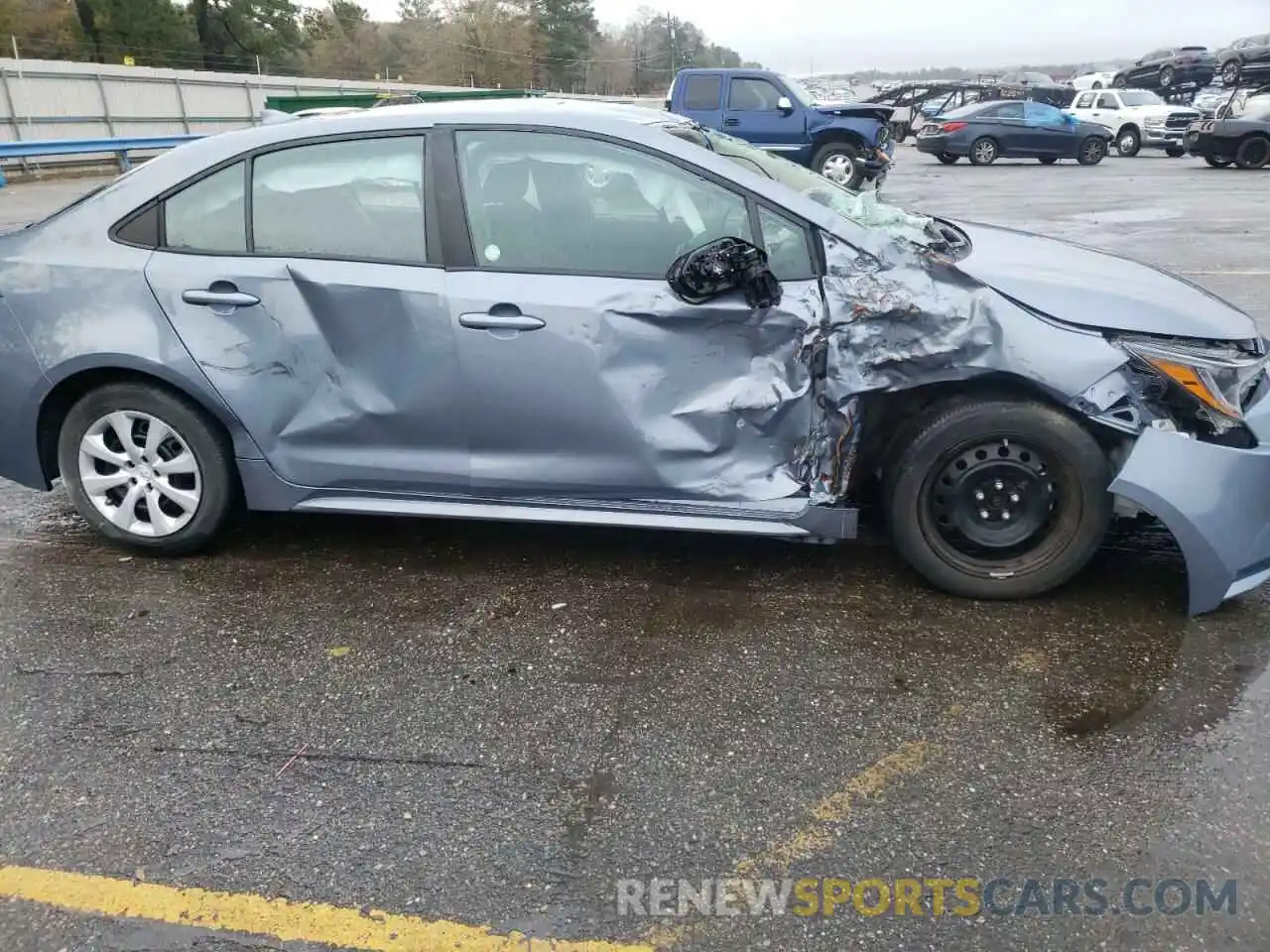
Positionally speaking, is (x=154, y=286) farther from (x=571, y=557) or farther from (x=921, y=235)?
(x=921, y=235)

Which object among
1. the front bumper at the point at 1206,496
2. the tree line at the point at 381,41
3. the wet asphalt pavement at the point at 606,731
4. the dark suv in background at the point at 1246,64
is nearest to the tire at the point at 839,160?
the wet asphalt pavement at the point at 606,731

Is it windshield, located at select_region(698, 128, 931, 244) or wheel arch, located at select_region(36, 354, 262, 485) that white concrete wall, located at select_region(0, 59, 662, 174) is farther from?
wheel arch, located at select_region(36, 354, 262, 485)

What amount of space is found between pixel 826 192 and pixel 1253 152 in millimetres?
22063

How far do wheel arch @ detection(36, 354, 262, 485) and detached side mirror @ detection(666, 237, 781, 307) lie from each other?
1.80 meters

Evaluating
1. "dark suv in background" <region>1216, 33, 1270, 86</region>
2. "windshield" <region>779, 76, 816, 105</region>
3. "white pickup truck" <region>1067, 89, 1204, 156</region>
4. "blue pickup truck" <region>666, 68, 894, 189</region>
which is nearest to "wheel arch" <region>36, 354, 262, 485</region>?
"blue pickup truck" <region>666, 68, 894, 189</region>

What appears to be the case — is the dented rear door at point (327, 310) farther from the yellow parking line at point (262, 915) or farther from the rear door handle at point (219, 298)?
the yellow parking line at point (262, 915)

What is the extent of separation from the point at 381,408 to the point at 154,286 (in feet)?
3.22

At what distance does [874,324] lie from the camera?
3.39 metres

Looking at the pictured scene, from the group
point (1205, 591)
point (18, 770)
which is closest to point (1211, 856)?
point (1205, 591)

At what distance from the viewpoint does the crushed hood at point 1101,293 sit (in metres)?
3.35

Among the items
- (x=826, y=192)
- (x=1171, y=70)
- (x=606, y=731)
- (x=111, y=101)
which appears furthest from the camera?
(x=1171, y=70)

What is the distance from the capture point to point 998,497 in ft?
11.6

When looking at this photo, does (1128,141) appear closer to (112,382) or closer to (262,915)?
(112,382)

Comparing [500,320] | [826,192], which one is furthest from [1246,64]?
[500,320]
